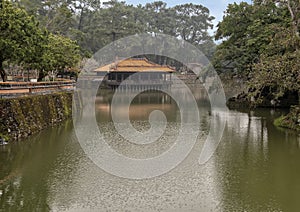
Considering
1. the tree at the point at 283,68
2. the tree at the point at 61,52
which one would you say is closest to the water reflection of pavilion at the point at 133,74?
the tree at the point at 61,52

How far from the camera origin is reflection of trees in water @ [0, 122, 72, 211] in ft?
33.1

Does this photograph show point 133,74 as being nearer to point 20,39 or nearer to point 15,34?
point 20,39

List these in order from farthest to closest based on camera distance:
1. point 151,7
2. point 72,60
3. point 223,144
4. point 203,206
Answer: point 151,7
point 72,60
point 223,144
point 203,206

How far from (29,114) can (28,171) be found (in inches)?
248

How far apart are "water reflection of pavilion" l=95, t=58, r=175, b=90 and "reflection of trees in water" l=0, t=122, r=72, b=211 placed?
3128 cm

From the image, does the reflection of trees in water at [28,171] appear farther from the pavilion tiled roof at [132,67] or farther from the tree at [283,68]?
the pavilion tiled roof at [132,67]

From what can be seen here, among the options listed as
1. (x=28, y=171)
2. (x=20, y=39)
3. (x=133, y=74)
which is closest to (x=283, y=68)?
(x=20, y=39)

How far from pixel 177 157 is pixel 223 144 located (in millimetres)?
3231

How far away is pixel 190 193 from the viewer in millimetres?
10914

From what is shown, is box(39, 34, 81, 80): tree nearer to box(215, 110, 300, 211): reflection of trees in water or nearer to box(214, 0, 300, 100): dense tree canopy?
box(214, 0, 300, 100): dense tree canopy

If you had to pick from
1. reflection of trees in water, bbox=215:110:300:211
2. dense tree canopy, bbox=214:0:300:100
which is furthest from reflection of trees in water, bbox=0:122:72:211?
dense tree canopy, bbox=214:0:300:100

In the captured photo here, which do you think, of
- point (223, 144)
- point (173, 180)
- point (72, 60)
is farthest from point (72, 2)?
point (173, 180)

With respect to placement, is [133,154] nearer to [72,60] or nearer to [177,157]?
[177,157]

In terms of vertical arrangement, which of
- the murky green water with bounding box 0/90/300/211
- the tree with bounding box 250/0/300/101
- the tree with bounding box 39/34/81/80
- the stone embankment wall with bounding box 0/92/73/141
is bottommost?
the murky green water with bounding box 0/90/300/211
